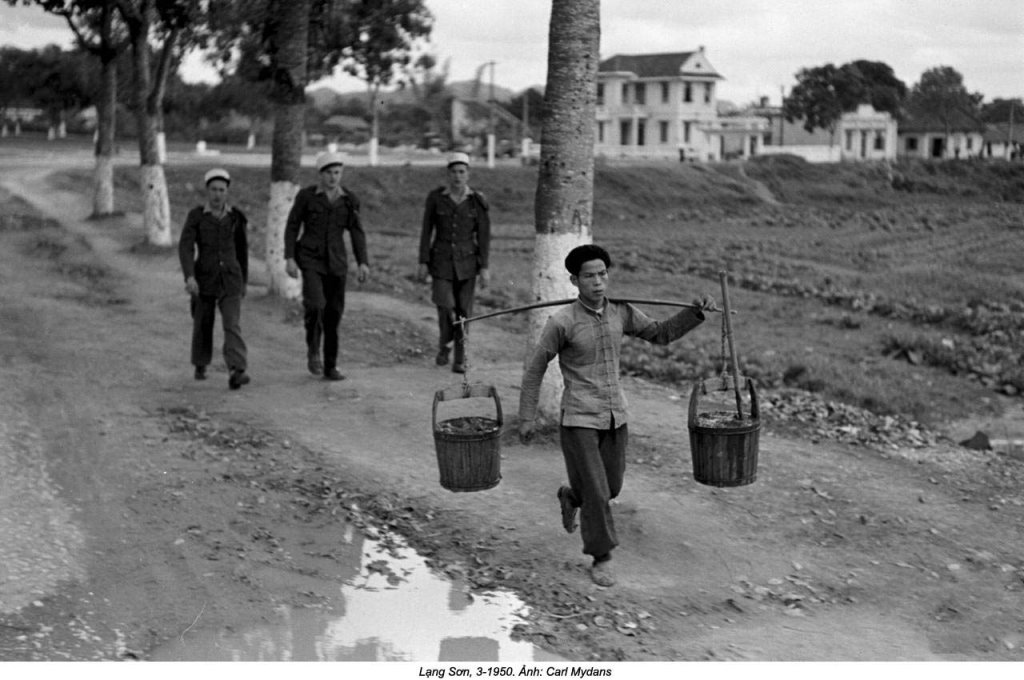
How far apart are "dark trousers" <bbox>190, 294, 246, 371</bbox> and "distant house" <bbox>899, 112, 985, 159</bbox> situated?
3747 centimetres

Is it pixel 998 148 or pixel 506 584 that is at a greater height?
pixel 998 148

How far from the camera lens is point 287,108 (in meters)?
16.5

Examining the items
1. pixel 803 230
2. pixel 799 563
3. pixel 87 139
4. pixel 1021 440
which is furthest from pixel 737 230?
pixel 87 139

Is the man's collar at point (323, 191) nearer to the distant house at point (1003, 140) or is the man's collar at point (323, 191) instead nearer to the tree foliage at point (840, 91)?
the distant house at point (1003, 140)

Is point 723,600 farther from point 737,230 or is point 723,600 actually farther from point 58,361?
point 737,230

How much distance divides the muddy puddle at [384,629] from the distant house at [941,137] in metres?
40.9

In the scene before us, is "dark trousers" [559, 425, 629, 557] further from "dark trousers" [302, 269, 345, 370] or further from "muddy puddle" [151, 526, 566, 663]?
"dark trousers" [302, 269, 345, 370]

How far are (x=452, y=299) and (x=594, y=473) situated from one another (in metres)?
5.73

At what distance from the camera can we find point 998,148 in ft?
144

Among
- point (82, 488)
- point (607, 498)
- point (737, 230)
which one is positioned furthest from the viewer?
point (737, 230)

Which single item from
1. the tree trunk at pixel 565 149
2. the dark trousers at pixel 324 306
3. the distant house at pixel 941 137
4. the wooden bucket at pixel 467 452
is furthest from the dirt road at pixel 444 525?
the distant house at pixel 941 137

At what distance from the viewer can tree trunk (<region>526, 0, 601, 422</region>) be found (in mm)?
10195

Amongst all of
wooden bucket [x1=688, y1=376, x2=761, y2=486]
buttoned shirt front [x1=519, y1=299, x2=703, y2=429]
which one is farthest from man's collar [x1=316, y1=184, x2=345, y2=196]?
wooden bucket [x1=688, y1=376, x2=761, y2=486]
